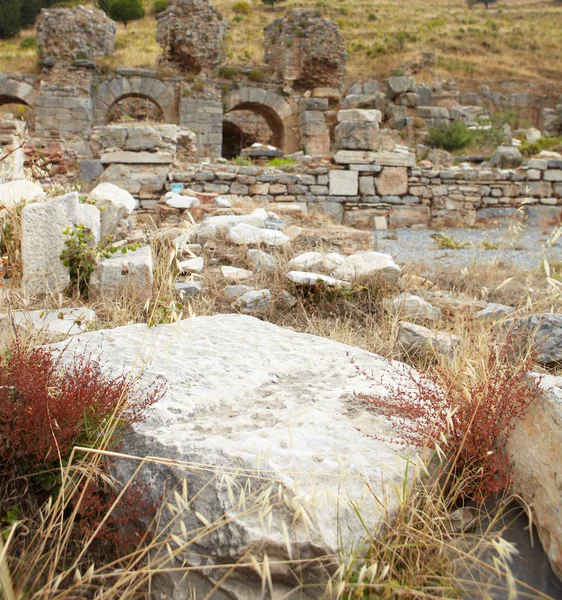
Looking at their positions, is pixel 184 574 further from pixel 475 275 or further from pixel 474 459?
pixel 475 275

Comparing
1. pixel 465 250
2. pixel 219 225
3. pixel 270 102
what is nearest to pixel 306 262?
pixel 219 225

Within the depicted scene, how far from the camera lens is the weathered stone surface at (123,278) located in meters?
Result: 3.70

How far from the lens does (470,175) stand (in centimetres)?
1045

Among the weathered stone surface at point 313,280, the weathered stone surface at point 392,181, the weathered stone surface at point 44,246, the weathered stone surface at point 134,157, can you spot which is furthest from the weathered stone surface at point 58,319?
the weathered stone surface at point 392,181

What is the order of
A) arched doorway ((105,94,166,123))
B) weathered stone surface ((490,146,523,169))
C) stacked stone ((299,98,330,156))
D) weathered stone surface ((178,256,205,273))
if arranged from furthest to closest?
arched doorway ((105,94,166,123)) → stacked stone ((299,98,330,156)) → weathered stone surface ((490,146,523,169)) → weathered stone surface ((178,256,205,273))

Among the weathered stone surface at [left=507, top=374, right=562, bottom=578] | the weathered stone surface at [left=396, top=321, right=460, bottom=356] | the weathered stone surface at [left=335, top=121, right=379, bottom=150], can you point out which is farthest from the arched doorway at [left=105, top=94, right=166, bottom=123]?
the weathered stone surface at [left=507, top=374, right=562, bottom=578]

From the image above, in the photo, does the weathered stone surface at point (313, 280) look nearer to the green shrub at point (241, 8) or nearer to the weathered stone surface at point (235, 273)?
the weathered stone surface at point (235, 273)

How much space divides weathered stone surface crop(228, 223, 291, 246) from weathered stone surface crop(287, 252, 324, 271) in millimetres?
549

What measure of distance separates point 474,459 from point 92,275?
2956mm

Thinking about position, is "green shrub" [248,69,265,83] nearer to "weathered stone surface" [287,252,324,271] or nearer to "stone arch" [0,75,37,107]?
"stone arch" [0,75,37,107]

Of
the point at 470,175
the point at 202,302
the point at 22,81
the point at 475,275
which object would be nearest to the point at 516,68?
the point at 470,175

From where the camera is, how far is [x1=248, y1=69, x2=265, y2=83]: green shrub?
17312 millimetres

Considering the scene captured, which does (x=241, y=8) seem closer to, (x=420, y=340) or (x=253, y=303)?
(x=253, y=303)

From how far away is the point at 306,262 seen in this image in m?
4.62
